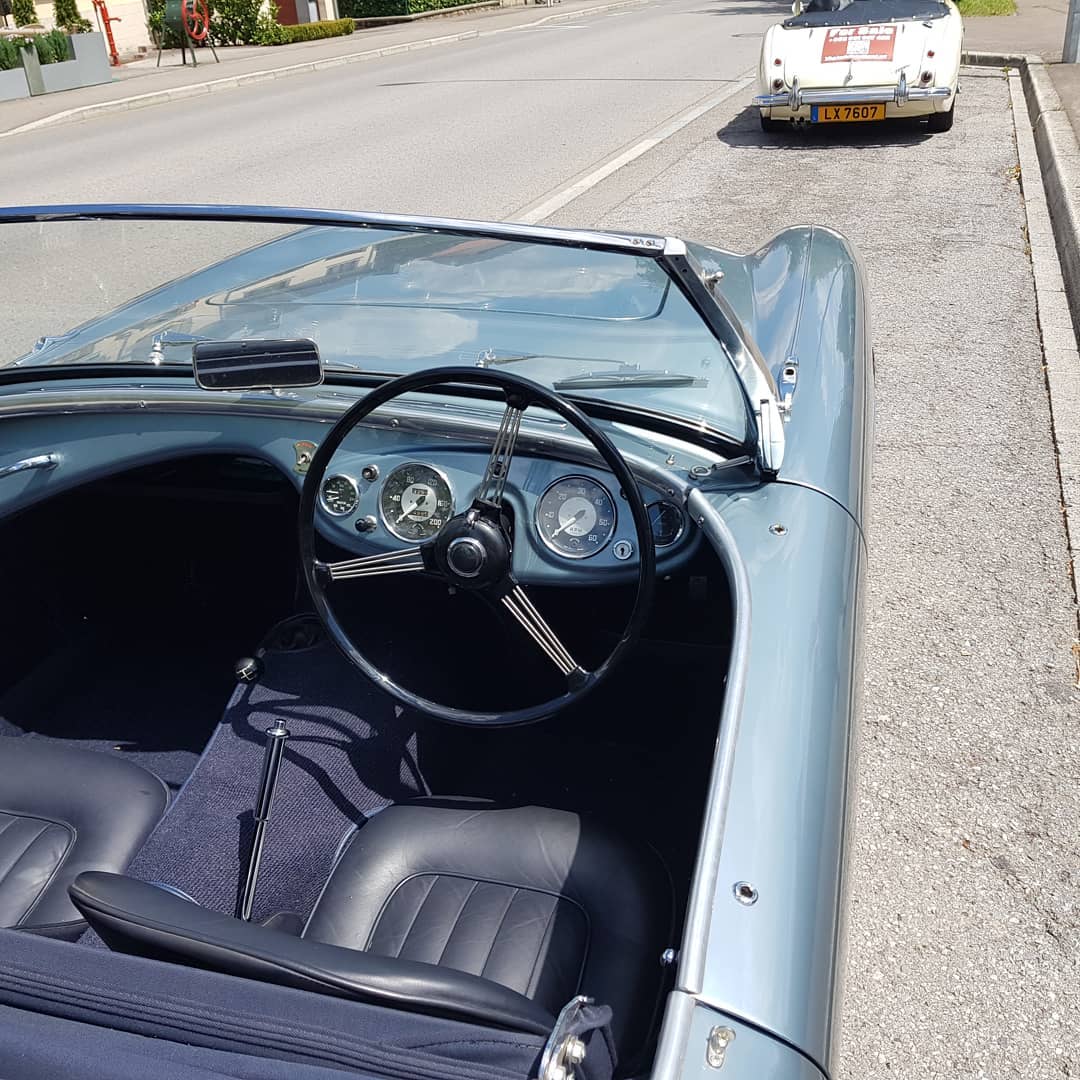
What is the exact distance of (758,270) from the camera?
355cm

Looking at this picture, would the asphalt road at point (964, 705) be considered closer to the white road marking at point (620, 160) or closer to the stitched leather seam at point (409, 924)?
the stitched leather seam at point (409, 924)

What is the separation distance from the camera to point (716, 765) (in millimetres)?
1487

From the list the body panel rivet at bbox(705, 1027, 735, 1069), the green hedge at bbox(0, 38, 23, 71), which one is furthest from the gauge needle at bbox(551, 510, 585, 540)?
the green hedge at bbox(0, 38, 23, 71)

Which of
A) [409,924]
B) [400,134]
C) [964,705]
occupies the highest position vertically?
[400,134]

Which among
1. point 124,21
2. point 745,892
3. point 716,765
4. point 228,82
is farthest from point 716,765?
point 124,21

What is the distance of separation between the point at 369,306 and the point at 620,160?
731 centimetres

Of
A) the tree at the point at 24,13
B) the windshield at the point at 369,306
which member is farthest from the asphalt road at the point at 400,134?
the tree at the point at 24,13

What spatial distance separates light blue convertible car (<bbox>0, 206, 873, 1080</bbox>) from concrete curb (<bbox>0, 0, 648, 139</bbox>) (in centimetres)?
1280

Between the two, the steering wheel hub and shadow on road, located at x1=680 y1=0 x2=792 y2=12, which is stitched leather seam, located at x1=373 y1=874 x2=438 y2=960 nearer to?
the steering wheel hub

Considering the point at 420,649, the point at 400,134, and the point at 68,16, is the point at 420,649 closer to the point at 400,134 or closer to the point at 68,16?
the point at 400,134

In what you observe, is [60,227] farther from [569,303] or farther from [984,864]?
[984,864]

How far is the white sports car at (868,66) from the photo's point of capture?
359 inches

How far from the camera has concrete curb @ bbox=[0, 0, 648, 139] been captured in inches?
579

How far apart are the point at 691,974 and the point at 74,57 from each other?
20.7 meters
